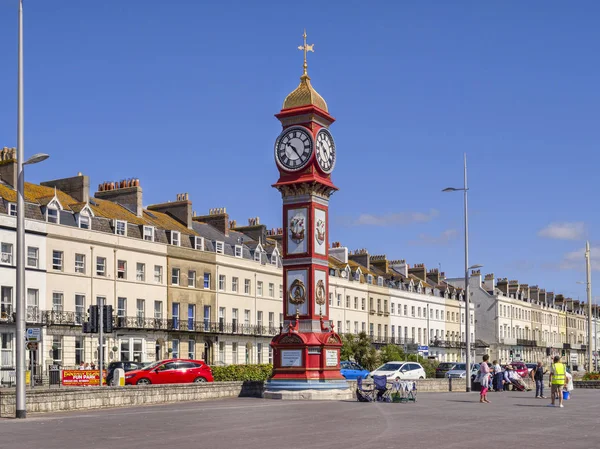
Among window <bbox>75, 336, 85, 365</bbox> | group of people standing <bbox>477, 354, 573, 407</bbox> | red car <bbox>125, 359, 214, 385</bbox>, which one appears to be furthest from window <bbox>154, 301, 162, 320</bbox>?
group of people standing <bbox>477, 354, 573, 407</bbox>

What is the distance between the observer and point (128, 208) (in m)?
67.1

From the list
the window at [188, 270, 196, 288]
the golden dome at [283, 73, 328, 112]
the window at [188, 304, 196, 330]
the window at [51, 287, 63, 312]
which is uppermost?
the golden dome at [283, 73, 328, 112]

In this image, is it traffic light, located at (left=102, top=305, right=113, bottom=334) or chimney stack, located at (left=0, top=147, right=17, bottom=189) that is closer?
traffic light, located at (left=102, top=305, right=113, bottom=334)

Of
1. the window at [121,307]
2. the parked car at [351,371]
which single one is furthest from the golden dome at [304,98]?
the window at [121,307]

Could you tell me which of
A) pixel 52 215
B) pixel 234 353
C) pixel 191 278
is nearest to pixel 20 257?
pixel 52 215

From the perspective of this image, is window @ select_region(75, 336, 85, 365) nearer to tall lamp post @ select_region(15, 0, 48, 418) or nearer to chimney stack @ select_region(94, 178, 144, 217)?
chimney stack @ select_region(94, 178, 144, 217)

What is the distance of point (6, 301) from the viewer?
53656mm

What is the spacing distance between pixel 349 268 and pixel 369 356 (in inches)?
924

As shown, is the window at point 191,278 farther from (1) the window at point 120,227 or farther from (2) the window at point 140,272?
(1) the window at point 120,227

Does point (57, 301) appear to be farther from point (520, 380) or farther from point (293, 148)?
point (520, 380)

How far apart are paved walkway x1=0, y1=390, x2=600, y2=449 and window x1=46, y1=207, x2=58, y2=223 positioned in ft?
99.4

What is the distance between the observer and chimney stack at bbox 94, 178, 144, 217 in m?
67.1

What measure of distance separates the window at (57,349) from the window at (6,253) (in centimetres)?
557

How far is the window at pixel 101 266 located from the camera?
60031 mm
